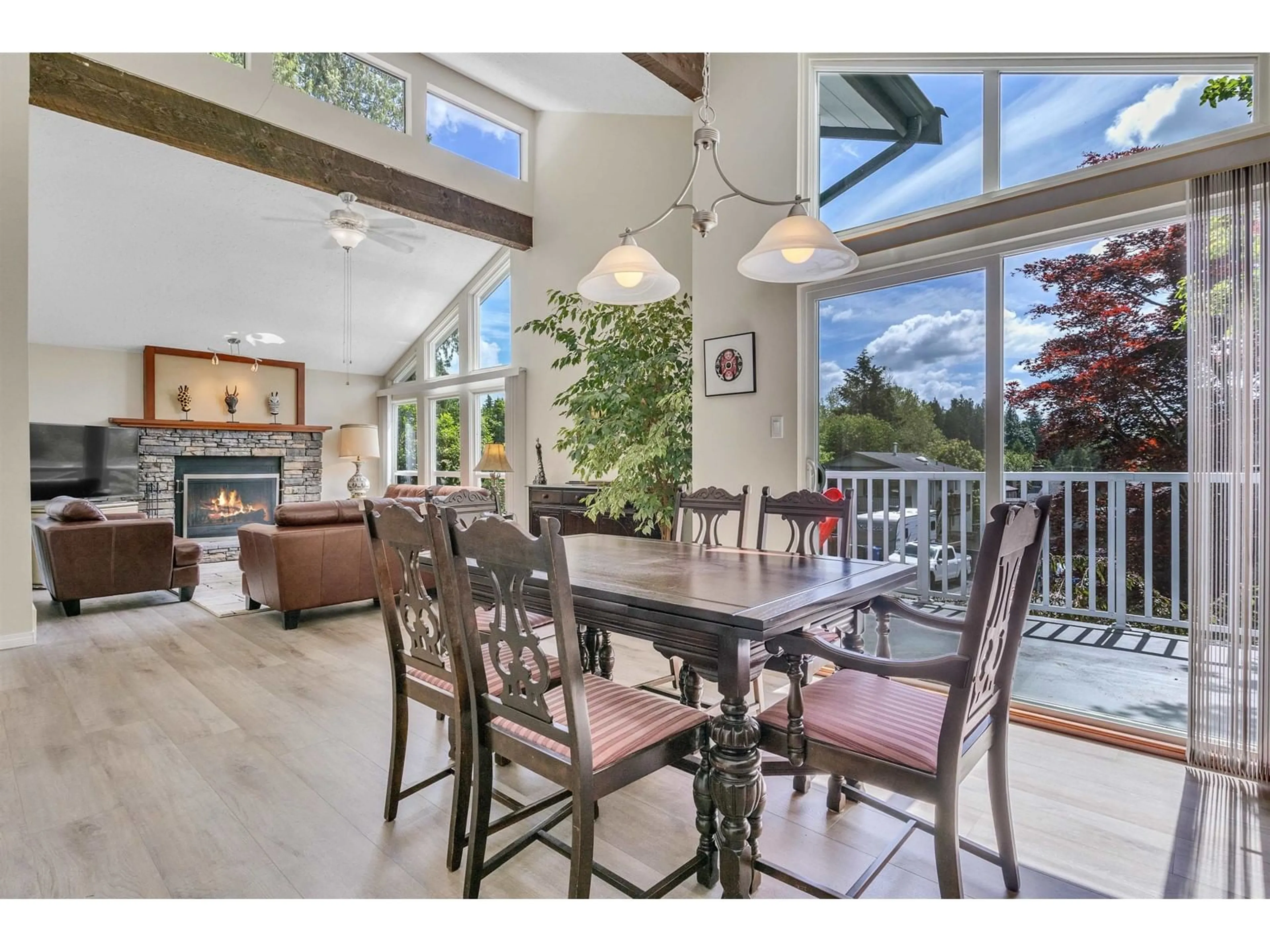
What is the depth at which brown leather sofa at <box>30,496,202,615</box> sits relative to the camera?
4.42 meters

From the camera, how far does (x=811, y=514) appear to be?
8.54ft

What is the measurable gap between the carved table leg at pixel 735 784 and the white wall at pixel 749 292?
2218 millimetres

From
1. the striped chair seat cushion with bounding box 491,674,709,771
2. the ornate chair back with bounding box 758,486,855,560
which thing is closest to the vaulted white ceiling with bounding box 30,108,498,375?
the ornate chair back with bounding box 758,486,855,560

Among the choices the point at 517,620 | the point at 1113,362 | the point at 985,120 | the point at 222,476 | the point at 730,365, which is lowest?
the point at 517,620

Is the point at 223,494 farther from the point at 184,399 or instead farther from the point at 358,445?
Result: the point at 358,445

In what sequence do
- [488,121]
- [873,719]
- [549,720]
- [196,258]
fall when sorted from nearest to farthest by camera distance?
[549,720], [873,719], [196,258], [488,121]

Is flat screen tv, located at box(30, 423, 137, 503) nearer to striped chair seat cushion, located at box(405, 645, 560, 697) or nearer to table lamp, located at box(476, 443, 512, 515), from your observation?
table lamp, located at box(476, 443, 512, 515)

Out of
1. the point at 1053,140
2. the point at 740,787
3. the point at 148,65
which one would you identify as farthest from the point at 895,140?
the point at 148,65

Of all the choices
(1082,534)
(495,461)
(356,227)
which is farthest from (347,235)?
(1082,534)

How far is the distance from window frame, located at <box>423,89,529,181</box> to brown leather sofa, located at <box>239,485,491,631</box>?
3728mm

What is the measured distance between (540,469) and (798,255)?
486cm

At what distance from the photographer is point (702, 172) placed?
3926 millimetres

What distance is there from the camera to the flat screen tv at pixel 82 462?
6266 mm
